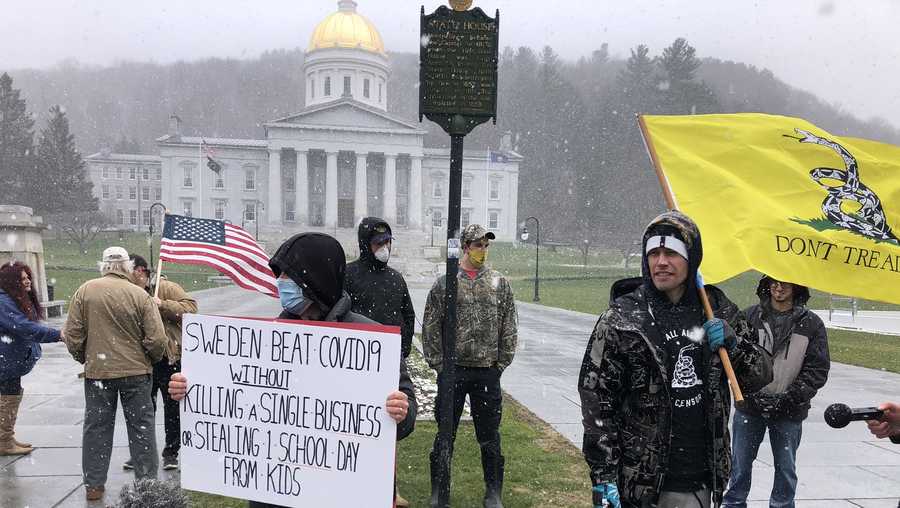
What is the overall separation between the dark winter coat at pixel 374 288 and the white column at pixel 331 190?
253ft

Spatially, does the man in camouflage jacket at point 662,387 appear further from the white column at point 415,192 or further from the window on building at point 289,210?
the window on building at point 289,210

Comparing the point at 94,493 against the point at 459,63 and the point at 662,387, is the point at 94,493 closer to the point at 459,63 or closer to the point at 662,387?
the point at 459,63

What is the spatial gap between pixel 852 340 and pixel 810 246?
17076mm

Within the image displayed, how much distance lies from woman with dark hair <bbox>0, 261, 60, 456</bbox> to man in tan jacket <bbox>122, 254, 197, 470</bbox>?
2.78 feet

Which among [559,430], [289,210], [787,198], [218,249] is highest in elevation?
[787,198]

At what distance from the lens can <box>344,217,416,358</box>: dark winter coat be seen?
5.12 metres

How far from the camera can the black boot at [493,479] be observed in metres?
4.98

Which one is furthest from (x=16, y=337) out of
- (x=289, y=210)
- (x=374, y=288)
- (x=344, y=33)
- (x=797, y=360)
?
(x=344, y=33)

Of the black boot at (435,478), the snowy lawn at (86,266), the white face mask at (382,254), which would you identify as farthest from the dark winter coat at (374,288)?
the snowy lawn at (86,266)

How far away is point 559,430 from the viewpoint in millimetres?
7355

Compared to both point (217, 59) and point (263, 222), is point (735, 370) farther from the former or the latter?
point (217, 59)

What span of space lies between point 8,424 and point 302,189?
77.5 meters

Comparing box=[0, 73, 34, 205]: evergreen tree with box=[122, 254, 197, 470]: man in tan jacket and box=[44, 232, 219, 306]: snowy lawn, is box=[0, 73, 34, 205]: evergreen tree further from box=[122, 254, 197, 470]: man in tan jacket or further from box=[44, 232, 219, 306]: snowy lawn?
box=[122, 254, 197, 470]: man in tan jacket

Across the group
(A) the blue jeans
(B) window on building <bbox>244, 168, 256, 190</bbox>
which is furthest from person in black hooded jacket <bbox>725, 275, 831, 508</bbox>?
(B) window on building <bbox>244, 168, 256, 190</bbox>
